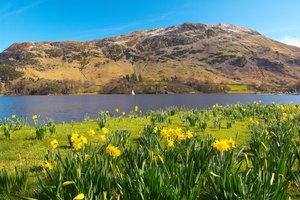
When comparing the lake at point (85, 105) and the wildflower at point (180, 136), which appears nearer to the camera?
the wildflower at point (180, 136)

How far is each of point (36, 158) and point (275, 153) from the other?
283 inches

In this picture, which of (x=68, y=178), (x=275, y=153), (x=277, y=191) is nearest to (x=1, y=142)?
(x=68, y=178)

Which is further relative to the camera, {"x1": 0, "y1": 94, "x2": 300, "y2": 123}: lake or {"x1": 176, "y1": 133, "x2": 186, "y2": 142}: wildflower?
{"x1": 0, "y1": 94, "x2": 300, "y2": 123}: lake

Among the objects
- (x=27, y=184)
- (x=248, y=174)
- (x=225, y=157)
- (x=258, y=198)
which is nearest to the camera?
(x=258, y=198)

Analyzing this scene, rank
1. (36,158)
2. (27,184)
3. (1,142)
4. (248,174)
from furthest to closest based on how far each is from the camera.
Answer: (1,142) < (36,158) < (27,184) < (248,174)

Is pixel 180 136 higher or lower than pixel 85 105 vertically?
higher

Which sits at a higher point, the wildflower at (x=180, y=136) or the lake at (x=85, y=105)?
the wildflower at (x=180, y=136)

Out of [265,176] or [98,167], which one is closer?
[265,176]

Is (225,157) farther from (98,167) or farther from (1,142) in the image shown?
(1,142)

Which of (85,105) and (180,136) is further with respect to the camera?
(85,105)

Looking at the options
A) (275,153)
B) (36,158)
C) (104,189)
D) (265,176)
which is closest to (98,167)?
(104,189)

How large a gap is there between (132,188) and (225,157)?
81.0 inches

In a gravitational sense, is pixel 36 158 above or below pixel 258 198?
below

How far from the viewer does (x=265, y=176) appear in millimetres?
4867
